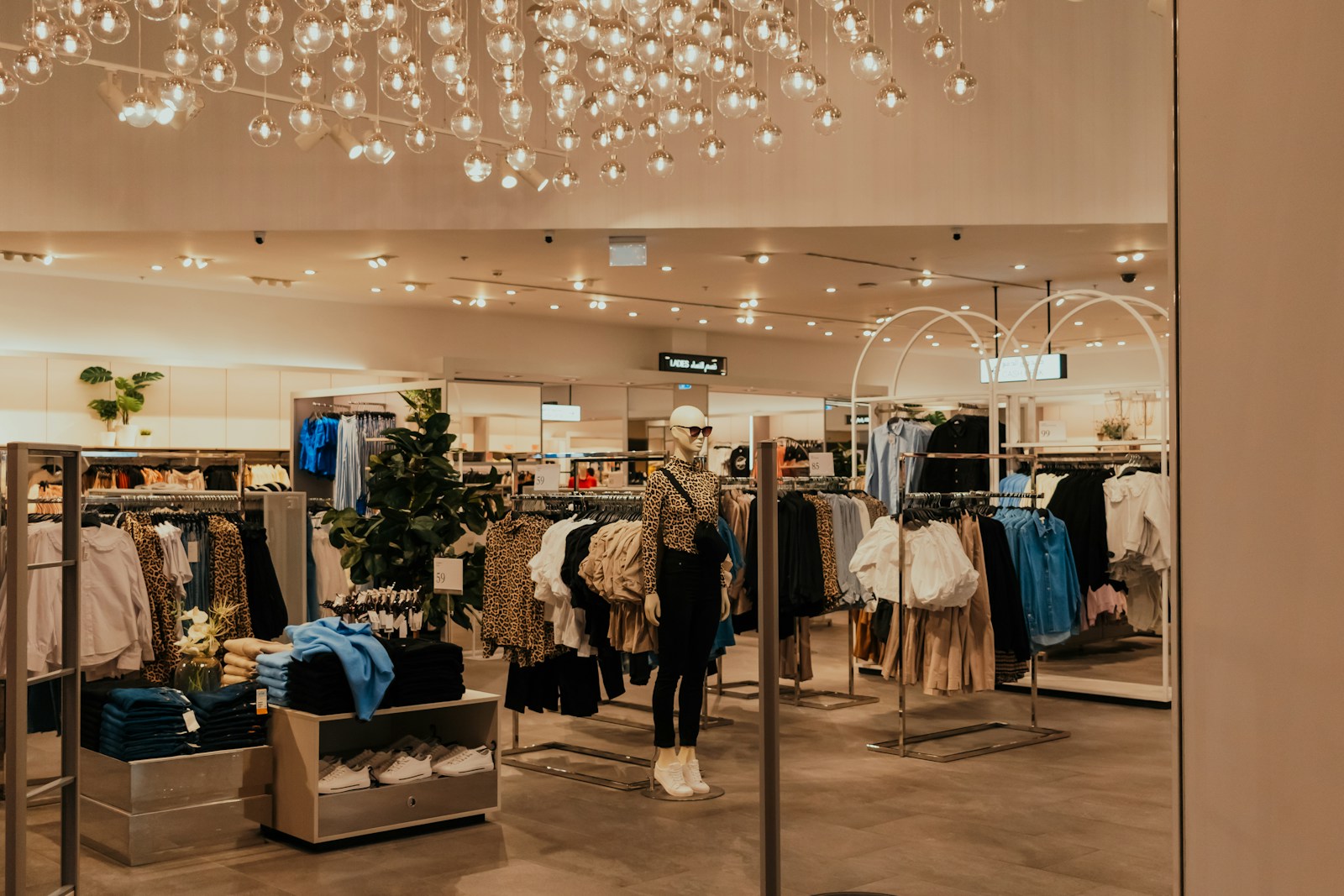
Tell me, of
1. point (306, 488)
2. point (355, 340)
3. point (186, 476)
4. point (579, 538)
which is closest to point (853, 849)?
point (579, 538)

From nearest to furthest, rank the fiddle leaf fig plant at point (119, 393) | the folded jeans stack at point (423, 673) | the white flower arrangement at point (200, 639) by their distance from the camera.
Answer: the folded jeans stack at point (423, 673)
the white flower arrangement at point (200, 639)
the fiddle leaf fig plant at point (119, 393)

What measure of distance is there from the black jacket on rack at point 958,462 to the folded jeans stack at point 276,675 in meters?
5.11

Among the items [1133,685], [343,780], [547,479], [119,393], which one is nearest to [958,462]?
[1133,685]

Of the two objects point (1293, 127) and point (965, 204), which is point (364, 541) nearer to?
point (965, 204)

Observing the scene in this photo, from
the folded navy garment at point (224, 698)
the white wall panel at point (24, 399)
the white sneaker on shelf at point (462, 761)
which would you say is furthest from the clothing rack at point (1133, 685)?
the white wall panel at point (24, 399)

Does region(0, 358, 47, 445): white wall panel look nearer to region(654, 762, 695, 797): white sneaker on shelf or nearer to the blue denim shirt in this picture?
region(654, 762, 695, 797): white sneaker on shelf

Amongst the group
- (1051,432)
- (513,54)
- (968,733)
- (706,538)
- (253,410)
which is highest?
(513,54)

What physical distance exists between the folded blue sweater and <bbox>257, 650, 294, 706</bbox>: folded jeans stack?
0.09 metres

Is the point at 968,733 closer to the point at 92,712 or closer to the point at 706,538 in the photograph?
the point at 706,538

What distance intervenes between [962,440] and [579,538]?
414cm

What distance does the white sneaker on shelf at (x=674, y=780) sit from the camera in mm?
5789

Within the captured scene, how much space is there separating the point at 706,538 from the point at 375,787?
1.76 m

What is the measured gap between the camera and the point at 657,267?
11664 millimetres

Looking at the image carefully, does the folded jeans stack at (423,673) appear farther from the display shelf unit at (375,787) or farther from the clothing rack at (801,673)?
the clothing rack at (801,673)
